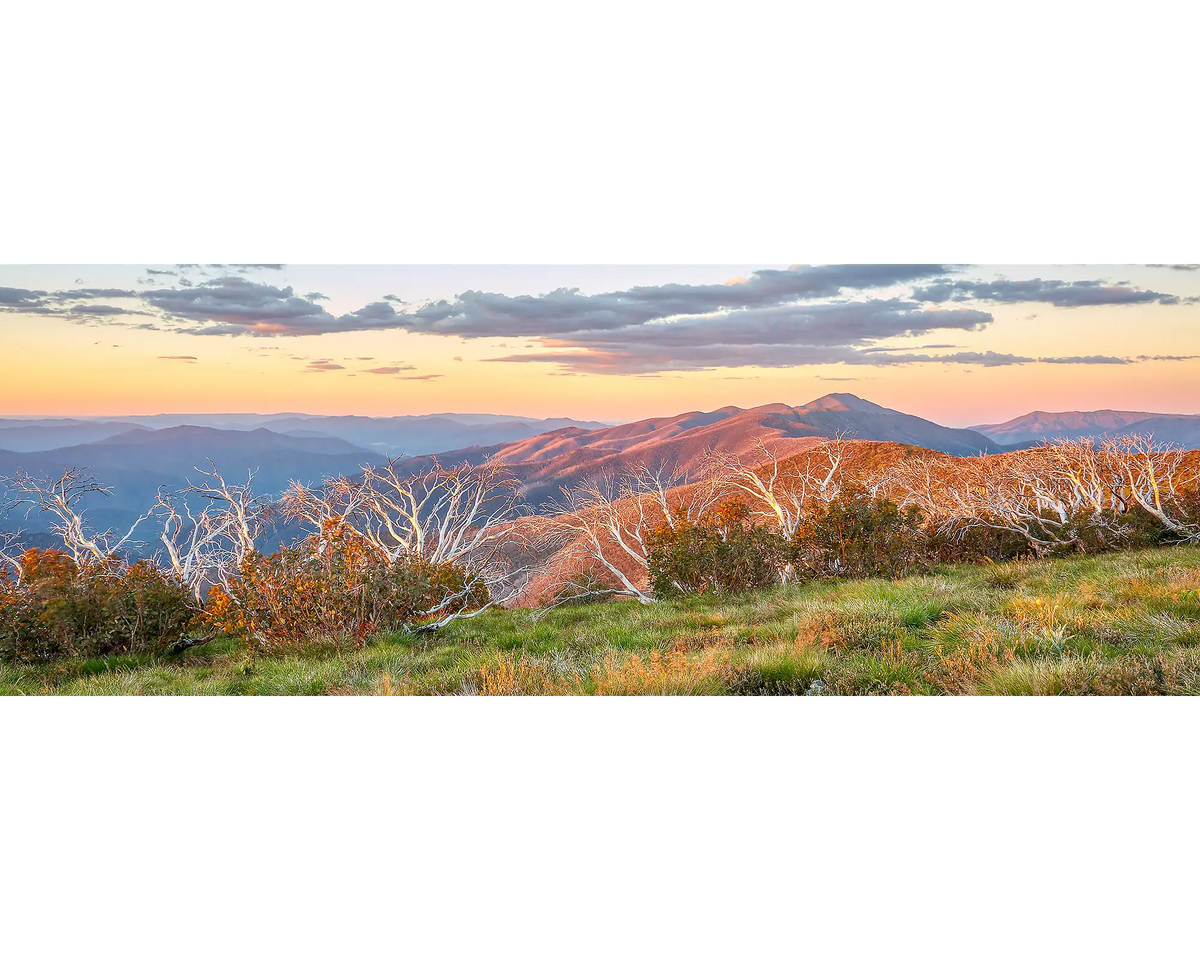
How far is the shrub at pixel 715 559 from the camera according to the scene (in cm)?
1174

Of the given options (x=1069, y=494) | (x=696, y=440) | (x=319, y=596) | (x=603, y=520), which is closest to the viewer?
(x=319, y=596)

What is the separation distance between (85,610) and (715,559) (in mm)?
9883

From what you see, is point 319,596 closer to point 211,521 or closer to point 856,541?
point 211,521

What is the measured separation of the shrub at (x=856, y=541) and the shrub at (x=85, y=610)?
1069 centimetres

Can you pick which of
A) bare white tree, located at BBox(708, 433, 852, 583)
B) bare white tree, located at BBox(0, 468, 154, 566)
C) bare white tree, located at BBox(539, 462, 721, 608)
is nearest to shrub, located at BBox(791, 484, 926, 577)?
bare white tree, located at BBox(708, 433, 852, 583)

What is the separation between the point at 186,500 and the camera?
10922 mm

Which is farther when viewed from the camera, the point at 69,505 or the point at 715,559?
the point at 715,559

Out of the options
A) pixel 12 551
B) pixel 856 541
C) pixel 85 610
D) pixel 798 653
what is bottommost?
pixel 856 541

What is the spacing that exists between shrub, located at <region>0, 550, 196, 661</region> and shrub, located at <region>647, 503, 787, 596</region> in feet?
26.2

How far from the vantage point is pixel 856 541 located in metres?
11.9

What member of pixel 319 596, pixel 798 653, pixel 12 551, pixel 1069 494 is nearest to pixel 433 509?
pixel 319 596

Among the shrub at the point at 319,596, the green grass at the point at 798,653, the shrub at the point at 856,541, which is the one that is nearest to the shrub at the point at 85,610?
the green grass at the point at 798,653
